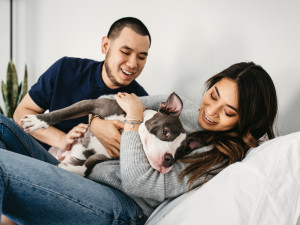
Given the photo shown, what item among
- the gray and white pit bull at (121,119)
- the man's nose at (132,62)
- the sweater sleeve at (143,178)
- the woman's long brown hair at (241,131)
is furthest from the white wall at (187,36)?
the sweater sleeve at (143,178)

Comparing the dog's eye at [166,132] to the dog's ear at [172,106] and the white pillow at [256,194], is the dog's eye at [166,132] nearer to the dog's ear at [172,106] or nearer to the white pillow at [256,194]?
the dog's ear at [172,106]

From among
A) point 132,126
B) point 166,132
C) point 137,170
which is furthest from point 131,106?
point 137,170

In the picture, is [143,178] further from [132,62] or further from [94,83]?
Result: [94,83]

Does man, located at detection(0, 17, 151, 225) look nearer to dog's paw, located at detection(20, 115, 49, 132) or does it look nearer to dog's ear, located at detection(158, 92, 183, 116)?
dog's paw, located at detection(20, 115, 49, 132)

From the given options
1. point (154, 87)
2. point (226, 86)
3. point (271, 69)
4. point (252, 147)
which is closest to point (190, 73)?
point (154, 87)

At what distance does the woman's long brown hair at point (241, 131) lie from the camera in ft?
3.67

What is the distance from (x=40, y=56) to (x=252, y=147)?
275 centimetres

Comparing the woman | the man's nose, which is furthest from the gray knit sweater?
the man's nose

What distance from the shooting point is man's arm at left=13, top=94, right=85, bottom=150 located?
1445 millimetres

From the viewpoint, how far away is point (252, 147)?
3.89 feet

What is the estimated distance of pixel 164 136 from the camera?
1.14 meters

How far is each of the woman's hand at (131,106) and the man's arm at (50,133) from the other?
29 cm

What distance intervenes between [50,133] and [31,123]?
0.44 meters

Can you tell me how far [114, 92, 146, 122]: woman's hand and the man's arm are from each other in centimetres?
29
